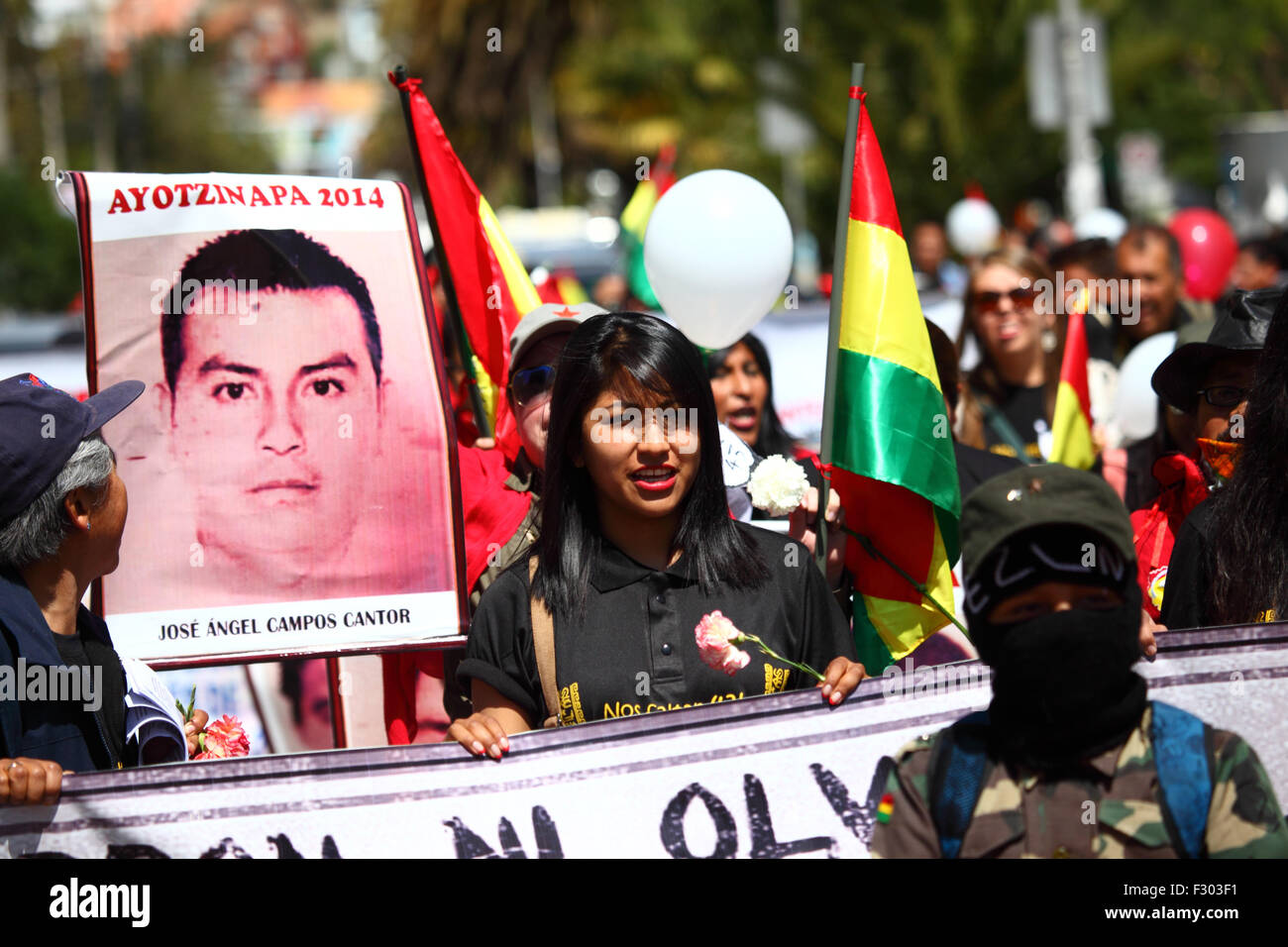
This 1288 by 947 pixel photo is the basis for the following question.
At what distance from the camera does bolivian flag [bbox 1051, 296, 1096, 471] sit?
198 inches

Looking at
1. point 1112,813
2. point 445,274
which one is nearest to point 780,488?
point 445,274

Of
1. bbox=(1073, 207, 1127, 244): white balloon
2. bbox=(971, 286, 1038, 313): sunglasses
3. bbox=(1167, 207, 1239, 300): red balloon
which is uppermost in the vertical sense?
bbox=(1073, 207, 1127, 244): white balloon

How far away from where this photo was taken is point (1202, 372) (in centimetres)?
376

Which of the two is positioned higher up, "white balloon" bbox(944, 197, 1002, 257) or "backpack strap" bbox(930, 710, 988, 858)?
"white balloon" bbox(944, 197, 1002, 257)

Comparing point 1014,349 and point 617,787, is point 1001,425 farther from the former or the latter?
point 617,787

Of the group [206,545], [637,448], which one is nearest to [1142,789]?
[637,448]

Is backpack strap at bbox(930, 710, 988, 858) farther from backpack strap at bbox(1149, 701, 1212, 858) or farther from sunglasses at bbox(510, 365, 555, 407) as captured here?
sunglasses at bbox(510, 365, 555, 407)

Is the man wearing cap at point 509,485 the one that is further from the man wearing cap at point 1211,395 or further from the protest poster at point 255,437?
the man wearing cap at point 1211,395

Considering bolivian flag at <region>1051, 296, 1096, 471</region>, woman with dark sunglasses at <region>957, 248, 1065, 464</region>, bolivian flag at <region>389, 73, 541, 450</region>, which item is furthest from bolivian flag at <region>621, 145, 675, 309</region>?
bolivian flag at <region>389, 73, 541, 450</region>

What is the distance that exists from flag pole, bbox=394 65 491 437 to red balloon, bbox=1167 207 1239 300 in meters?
6.42

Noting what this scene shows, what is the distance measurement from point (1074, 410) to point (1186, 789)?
2952mm

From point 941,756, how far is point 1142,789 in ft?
0.97

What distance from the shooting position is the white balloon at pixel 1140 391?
17.7 ft

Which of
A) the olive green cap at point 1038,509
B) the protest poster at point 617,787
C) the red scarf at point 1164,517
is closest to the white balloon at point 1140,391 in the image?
the red scarf at point 1164,517
